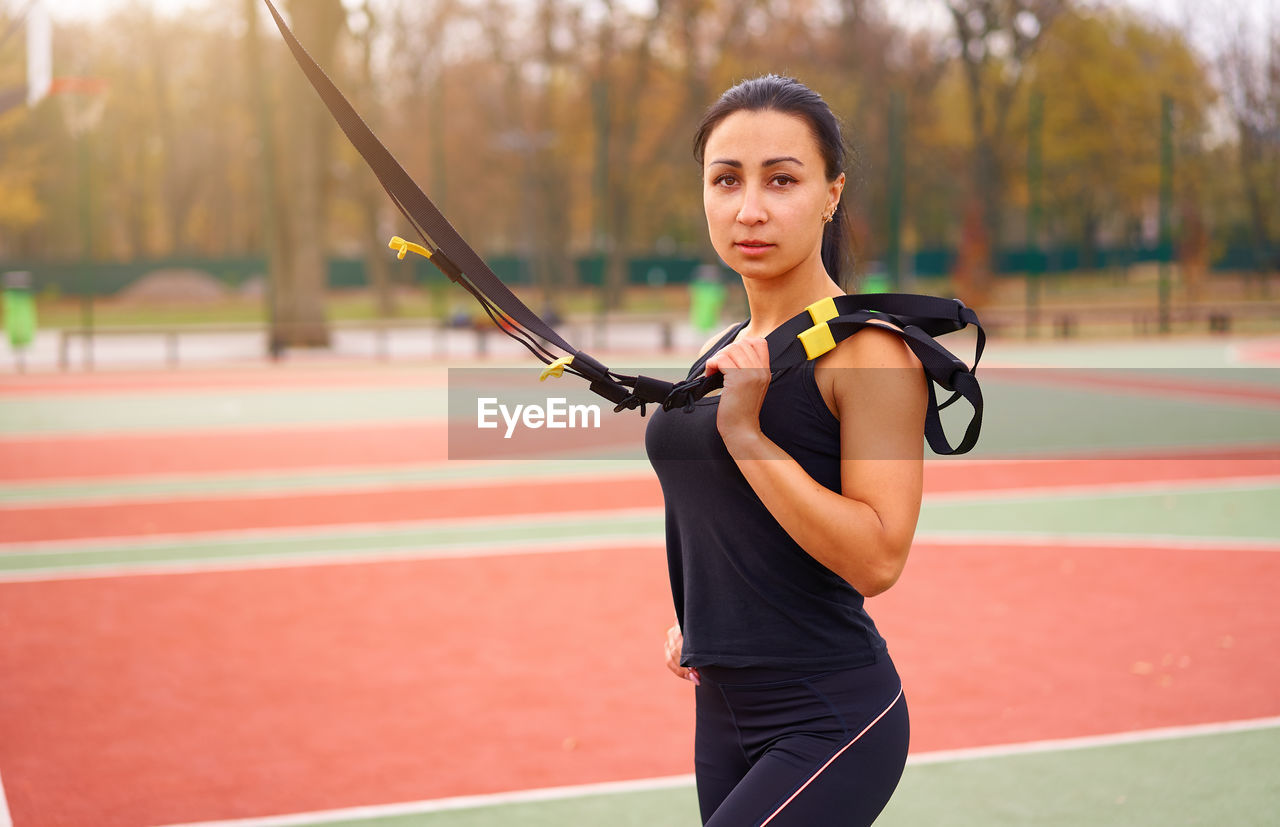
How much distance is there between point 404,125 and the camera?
5641 centimetres

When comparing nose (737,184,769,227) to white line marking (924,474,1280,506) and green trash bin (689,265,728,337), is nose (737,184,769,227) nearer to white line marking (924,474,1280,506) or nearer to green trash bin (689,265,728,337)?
white line marking (924,474,1280,506)

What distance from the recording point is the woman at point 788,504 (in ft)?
7.06

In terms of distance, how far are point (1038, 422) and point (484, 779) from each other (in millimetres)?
12028

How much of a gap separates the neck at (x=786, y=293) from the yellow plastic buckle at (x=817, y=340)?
0.22 metres

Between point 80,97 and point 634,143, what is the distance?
2173 cm

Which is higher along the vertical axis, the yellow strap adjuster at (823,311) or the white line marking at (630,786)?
the yellow strap adjuster at (823,311)

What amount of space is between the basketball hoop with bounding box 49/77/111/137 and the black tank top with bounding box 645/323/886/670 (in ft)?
69.5

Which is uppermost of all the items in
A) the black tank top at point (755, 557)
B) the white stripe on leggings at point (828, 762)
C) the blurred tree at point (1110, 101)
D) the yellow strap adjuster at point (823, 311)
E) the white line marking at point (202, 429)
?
the blurred tree at point (1110, 101)

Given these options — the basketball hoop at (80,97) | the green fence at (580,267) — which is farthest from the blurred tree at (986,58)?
the basketball hoop at (80,97)

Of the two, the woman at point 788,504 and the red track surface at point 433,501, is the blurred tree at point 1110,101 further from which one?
the woman at point 788,504

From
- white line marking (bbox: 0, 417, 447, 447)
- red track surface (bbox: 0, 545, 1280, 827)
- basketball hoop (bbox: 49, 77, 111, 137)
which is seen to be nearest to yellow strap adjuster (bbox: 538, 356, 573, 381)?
red track surface (bbox: 0, 545, 1280, 827)

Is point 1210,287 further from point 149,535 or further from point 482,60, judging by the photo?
point 149,535

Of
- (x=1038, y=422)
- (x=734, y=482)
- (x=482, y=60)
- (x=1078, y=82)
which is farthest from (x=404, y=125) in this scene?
(x=734, y=482)

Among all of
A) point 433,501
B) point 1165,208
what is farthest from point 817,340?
point 1165,208
